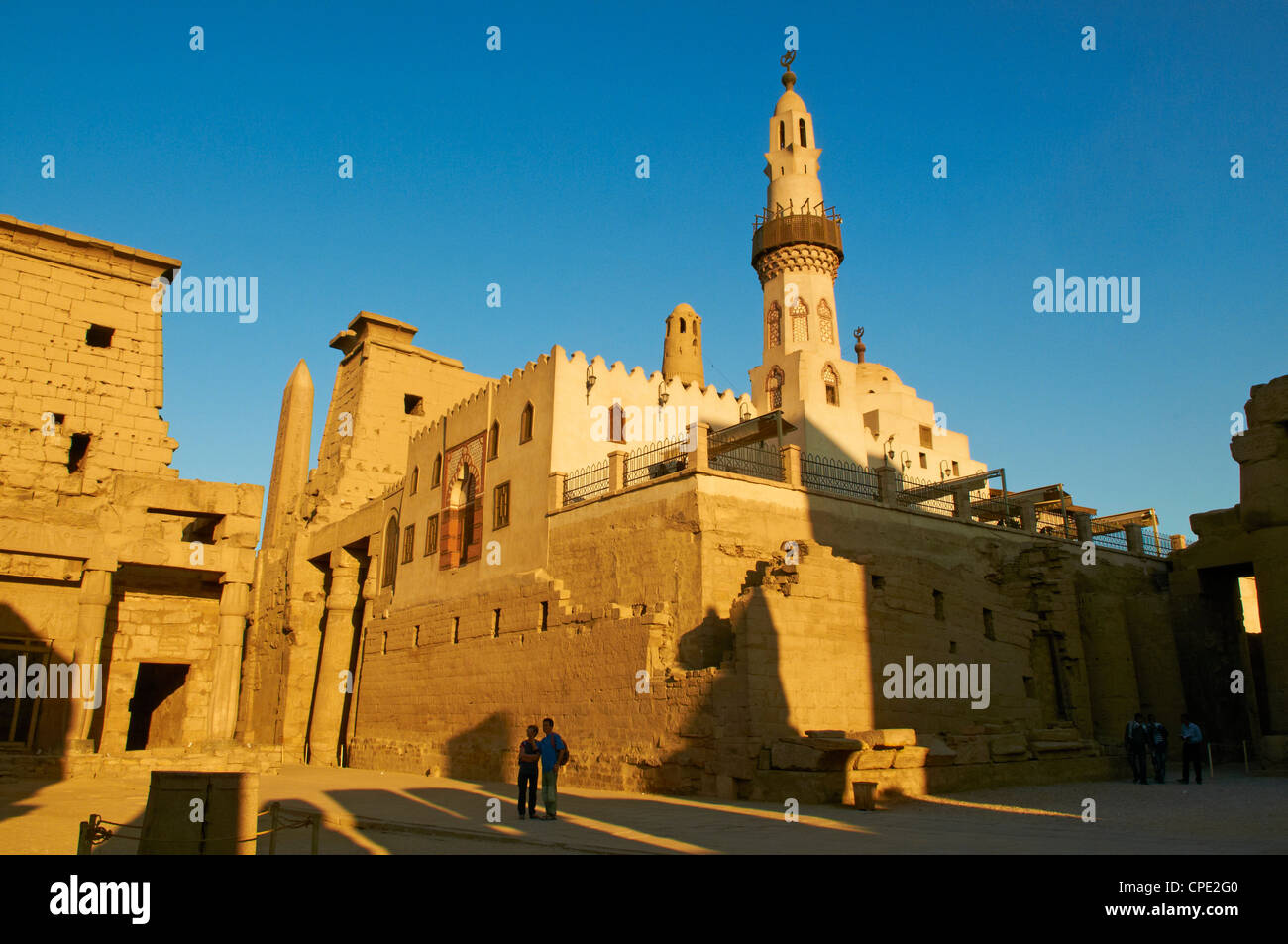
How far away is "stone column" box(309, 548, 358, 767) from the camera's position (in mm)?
27734

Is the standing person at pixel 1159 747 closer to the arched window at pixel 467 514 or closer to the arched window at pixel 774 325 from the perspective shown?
the arched window at pixel 467 514

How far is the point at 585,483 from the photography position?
70.5 ft

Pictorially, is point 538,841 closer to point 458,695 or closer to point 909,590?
point 909,590

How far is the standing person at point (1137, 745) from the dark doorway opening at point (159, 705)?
67.6 feet

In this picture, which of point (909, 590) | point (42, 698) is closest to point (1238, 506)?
point (909, 590)

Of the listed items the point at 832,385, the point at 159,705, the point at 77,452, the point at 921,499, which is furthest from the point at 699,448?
the point at 832,385

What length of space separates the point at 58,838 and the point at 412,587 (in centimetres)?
→ 1731

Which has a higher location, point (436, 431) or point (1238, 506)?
point (436, 431)

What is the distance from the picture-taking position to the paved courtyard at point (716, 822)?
8680 millimetres

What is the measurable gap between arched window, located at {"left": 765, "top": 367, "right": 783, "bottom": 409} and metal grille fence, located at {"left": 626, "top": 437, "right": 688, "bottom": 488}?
10.3 m

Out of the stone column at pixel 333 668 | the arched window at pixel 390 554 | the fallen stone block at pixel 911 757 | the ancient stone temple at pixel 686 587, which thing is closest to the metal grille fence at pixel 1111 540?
the ancient stone temple at pixel 686 587

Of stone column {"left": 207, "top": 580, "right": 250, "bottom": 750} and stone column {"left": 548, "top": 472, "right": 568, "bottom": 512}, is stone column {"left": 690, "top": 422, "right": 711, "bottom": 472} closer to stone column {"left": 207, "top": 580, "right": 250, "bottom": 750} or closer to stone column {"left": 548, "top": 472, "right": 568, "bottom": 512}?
stone column {"left": 548, "top": 472, "right": 568, "bottom": 512}

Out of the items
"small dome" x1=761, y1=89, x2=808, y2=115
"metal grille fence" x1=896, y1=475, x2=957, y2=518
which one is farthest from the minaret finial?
"metal grille fence" x1=896, y1=475, x2=957, y2=518

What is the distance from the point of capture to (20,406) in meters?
20.2
